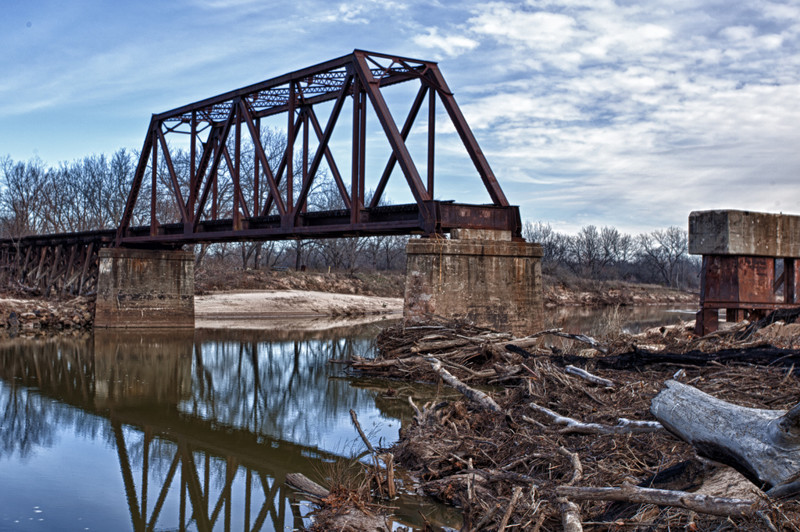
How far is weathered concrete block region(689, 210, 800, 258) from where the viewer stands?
1283cm

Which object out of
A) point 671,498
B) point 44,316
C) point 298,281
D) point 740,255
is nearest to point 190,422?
point 740,255

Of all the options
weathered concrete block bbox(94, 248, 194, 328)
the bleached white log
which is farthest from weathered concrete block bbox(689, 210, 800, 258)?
weathered concrete block bbox(94, 248, 194, 328)

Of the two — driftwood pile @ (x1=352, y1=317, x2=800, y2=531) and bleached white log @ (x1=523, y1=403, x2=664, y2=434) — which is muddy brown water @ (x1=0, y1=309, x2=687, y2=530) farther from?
bleached white log @ (x1=523, y1=403, x2=664, y2=434)

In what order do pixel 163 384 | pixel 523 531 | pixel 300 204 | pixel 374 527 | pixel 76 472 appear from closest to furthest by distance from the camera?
pixel 523 531, pixel 374 527, pixel 76 472, pixel 163 384, pixel 300 204

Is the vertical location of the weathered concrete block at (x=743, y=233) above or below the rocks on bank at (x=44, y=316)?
above

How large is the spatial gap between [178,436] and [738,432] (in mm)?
9721

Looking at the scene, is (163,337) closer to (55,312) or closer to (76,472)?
(55,312)

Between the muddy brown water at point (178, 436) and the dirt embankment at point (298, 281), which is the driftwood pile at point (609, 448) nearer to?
the muddy brown water at point (178, 436)

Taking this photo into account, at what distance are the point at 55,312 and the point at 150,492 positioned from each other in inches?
1131

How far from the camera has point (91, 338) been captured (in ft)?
97.6

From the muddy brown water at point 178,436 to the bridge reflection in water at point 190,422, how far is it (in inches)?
1.1

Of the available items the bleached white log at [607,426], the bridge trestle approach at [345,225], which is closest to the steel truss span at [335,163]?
the bridge trestle approach at [345,225]

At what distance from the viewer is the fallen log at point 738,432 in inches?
164

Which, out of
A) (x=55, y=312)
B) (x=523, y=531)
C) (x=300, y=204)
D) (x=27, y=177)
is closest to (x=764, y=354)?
(x=523, y=531)
